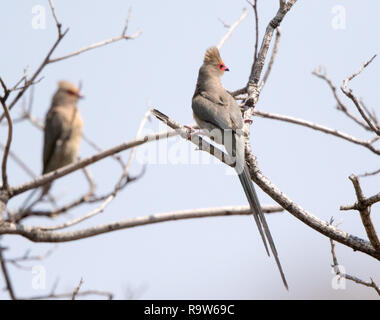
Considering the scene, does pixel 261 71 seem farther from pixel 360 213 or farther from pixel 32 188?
pixel 32 188

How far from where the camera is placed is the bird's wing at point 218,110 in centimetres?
439

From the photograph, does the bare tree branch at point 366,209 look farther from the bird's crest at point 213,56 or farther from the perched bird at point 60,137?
the perched bird at point 60,137

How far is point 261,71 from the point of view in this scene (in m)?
4.11

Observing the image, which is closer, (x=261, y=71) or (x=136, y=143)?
(x=261, y=71)

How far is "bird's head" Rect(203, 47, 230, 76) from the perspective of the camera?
5484mm

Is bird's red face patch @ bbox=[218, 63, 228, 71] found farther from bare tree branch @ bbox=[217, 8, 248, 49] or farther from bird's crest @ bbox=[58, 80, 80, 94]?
bird's crest @ bbox=[58, 80, 80, 94]

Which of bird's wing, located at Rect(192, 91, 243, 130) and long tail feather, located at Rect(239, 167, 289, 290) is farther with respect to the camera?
bird's wing, located at Rect(192, 91, 243, 130)

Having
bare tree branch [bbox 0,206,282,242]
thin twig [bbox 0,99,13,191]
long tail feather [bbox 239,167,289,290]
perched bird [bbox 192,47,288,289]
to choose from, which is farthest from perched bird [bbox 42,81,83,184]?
long tail feather [bbox 239,167,289,290]

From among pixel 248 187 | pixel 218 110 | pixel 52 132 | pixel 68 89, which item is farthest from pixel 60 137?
pixel 248 187

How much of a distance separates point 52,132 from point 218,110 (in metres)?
4.08

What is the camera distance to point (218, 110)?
4684 millimetres
